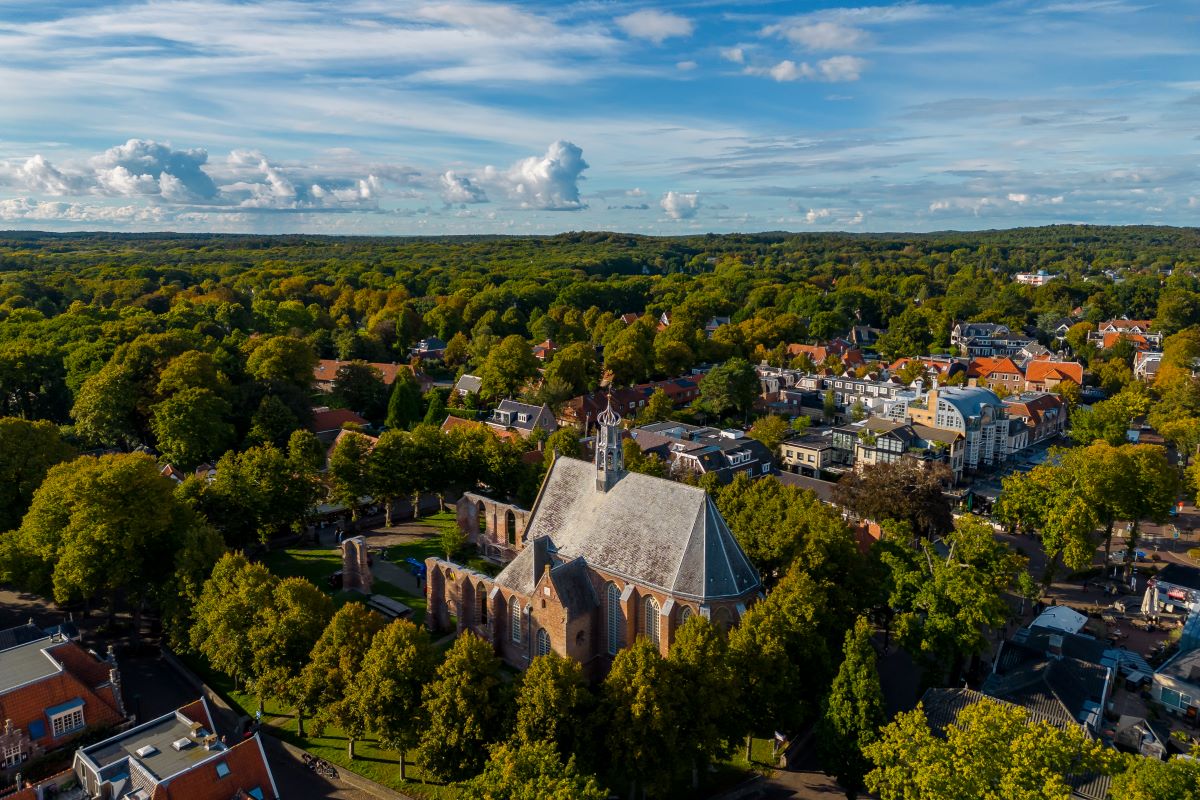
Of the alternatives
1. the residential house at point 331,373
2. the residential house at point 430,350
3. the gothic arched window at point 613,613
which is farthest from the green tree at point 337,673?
the residential house at point 430,350

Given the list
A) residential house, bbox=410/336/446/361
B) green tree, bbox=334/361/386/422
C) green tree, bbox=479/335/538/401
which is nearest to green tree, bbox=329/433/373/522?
green tree, bbox=334/361/386/422

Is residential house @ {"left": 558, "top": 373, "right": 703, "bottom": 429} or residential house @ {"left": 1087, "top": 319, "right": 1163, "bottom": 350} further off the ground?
residential house @ {"left": 1087, "top": 319, "right": 1163, "bottom": 350}

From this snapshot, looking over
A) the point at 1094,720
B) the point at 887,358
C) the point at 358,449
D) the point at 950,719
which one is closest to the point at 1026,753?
the point at 950,719

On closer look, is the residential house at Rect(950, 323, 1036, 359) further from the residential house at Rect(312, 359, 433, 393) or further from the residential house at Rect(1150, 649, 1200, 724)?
the residential house at Rect(1150, 649, 1200, 724)

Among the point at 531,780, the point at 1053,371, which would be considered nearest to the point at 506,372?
the point at 531,780

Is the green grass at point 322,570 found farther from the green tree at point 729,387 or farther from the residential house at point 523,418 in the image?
the green tree at point 729,387

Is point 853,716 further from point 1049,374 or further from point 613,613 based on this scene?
point 1049,374
